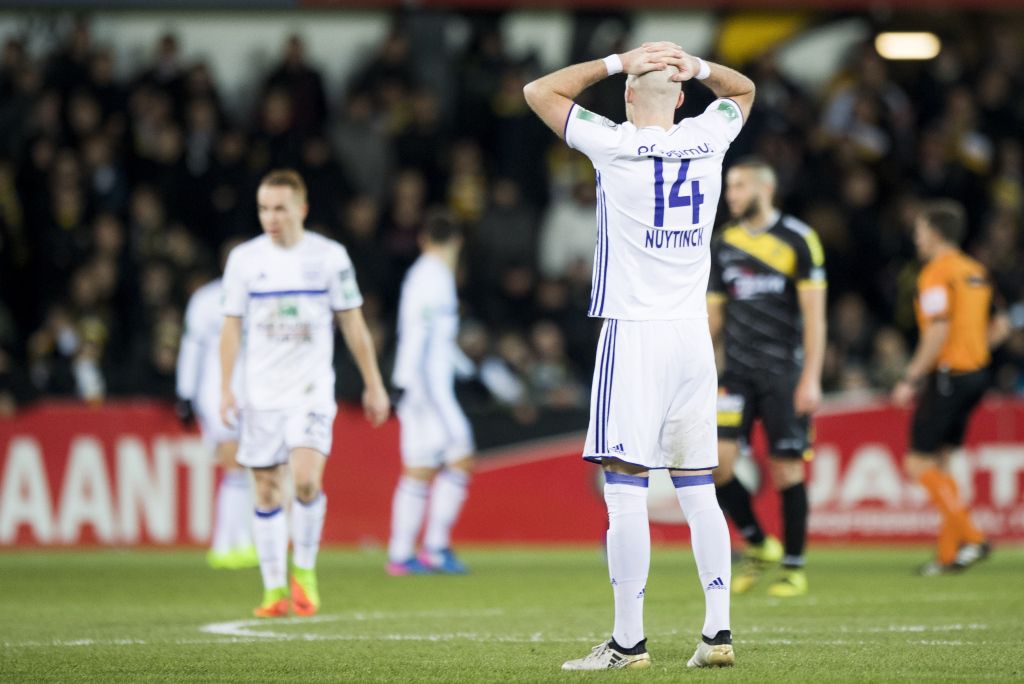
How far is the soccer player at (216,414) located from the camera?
518 inches

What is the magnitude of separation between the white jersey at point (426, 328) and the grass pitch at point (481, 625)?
4.80ft

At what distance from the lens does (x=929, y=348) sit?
38.8ft

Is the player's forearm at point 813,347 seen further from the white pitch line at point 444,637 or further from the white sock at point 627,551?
the white sock at point 627,551

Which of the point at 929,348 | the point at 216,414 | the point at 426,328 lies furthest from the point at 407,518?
the point at 929,348

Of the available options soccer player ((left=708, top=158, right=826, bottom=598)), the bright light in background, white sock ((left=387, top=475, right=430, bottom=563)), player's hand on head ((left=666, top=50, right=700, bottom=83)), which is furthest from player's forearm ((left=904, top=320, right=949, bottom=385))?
the bright light in background

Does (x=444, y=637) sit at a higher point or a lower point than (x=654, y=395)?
lower

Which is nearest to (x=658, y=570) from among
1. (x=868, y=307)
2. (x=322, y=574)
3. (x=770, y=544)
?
(x=770, y=544)

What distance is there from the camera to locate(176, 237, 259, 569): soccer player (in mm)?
13148

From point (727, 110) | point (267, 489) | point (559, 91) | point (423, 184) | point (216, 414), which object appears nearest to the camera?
point (559, 91)

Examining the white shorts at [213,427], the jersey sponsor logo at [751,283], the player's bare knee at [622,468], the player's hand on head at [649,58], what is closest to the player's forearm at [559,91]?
the player's hand on head at [649,58]

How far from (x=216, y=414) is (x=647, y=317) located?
24.4 ft

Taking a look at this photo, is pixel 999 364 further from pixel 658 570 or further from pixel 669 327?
pixel 669 327

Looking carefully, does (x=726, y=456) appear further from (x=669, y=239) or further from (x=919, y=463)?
(x=669, y=239)

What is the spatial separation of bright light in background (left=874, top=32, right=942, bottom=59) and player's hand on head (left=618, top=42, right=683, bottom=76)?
14666 mm
